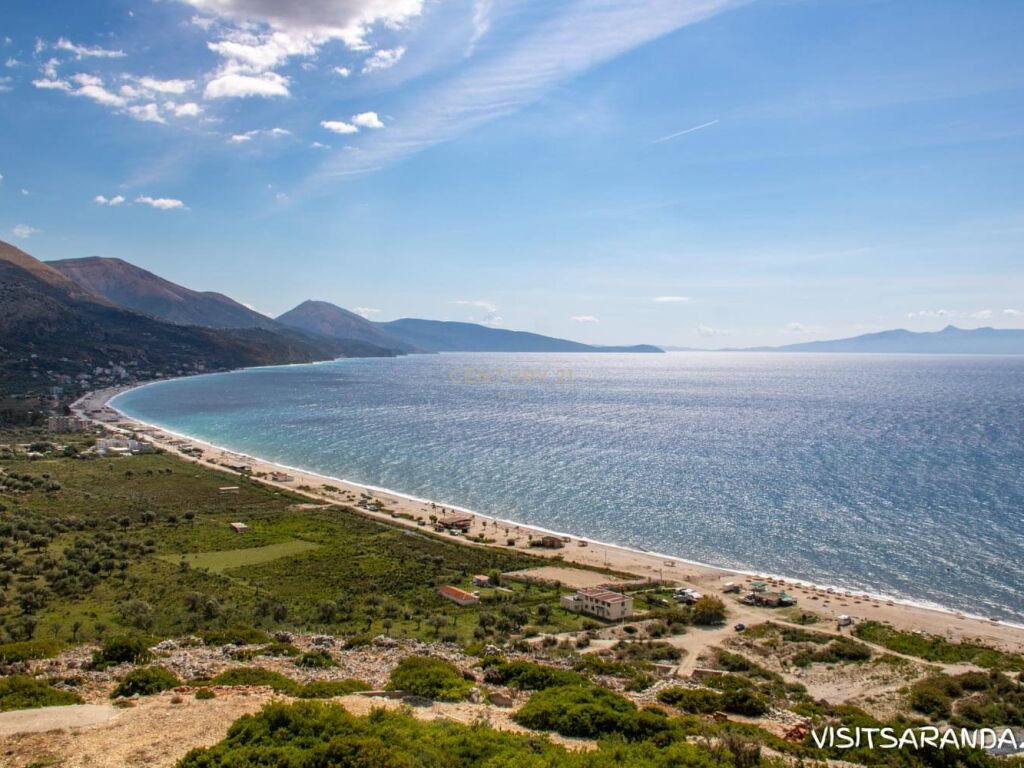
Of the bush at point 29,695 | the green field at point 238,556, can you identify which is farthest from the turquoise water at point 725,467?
the bush at point 29,695

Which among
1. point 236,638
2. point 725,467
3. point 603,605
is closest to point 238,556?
point 236,638

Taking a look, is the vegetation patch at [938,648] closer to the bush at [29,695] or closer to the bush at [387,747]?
the bush at [387,747]

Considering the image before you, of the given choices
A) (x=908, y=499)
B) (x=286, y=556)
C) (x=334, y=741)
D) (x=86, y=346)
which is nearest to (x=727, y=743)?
(x=334, y=741)

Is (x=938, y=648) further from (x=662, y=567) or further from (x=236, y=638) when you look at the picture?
(x=236, y=638)

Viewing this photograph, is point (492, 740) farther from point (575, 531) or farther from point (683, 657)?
point (575, 531)

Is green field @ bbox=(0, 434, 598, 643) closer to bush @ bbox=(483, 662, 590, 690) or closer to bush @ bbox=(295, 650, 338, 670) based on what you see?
bush @ bbox=(295, 650, 338, 670)
